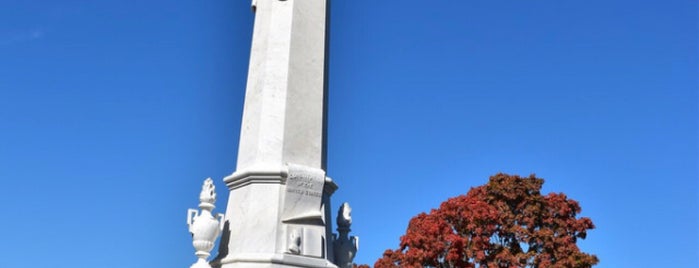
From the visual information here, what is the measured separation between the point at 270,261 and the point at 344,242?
4.97 feet

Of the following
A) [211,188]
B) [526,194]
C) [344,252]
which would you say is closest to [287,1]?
[211,188]

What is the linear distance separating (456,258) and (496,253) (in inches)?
45.8

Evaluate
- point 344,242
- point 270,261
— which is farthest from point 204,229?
point 344,242

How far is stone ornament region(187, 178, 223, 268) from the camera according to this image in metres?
8.04

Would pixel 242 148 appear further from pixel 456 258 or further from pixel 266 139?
pixel 456 258

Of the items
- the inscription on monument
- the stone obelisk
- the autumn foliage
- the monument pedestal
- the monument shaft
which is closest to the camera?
the monument pedestal

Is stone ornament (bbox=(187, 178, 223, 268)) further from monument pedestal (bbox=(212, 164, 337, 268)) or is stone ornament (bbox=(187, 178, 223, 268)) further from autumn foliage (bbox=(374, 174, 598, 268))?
autumn foliage (bbox=(374, 174, 598, 268))

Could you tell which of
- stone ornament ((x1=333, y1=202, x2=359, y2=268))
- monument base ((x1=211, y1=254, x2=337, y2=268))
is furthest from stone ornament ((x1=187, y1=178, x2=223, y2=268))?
stone ornament ((x1=333, y1=202, x2=359, y2=268))

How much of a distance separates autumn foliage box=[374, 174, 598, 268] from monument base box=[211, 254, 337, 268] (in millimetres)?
10970

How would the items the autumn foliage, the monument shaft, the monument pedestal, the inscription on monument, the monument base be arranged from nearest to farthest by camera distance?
the monument base, the monument pedestal, the inscription on monument, the monument shaft, the autumn foliage

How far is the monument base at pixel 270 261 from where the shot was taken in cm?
800

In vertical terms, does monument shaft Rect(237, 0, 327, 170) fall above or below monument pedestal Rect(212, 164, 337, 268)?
above

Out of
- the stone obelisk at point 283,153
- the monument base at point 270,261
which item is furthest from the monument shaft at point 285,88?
the monument base at point 270,261

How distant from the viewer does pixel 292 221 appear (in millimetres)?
8398
